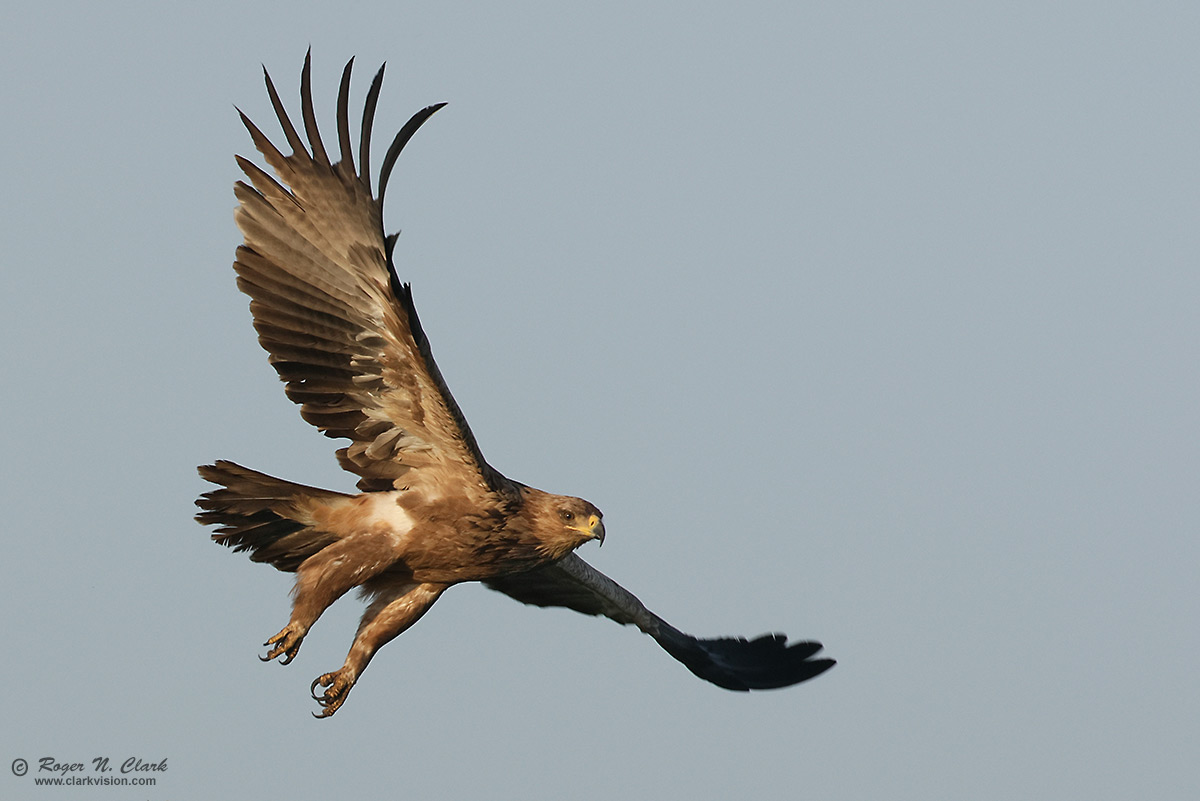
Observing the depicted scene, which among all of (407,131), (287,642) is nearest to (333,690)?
(287,642)

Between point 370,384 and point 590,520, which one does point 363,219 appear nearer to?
point 370,384

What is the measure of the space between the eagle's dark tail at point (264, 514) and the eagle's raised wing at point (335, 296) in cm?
54

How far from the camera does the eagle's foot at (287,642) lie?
10.1 metres

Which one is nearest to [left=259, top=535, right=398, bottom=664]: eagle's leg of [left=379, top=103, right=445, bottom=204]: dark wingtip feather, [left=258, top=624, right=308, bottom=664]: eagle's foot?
[left=258, top=624, right=308, bottom=664]: eagle's foot

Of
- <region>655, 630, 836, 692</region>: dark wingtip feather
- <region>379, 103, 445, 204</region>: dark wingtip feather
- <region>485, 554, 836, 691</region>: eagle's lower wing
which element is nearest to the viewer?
<region>379, 103, 445, 204</region>: dark wingtip feather

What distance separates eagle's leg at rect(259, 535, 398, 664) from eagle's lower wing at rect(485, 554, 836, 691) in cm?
254

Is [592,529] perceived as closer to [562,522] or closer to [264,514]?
[562,522]

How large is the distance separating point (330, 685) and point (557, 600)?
11.1ft

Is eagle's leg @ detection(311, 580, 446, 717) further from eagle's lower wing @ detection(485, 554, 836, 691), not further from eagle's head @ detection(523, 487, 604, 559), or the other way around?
eagle's lower wing @ detection(485, 554, 836, 691)

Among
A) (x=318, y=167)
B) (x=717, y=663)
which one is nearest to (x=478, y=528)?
(x=318, y=167)

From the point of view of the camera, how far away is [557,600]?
13578 mm

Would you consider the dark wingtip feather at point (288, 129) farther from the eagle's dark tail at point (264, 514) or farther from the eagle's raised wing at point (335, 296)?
the eagle's dark tail at point (264, 514)

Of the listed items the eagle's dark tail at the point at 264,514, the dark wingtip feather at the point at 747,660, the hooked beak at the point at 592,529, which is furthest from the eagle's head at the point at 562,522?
the dark wingtip feather at the point at 747,660

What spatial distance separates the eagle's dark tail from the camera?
1066cm
